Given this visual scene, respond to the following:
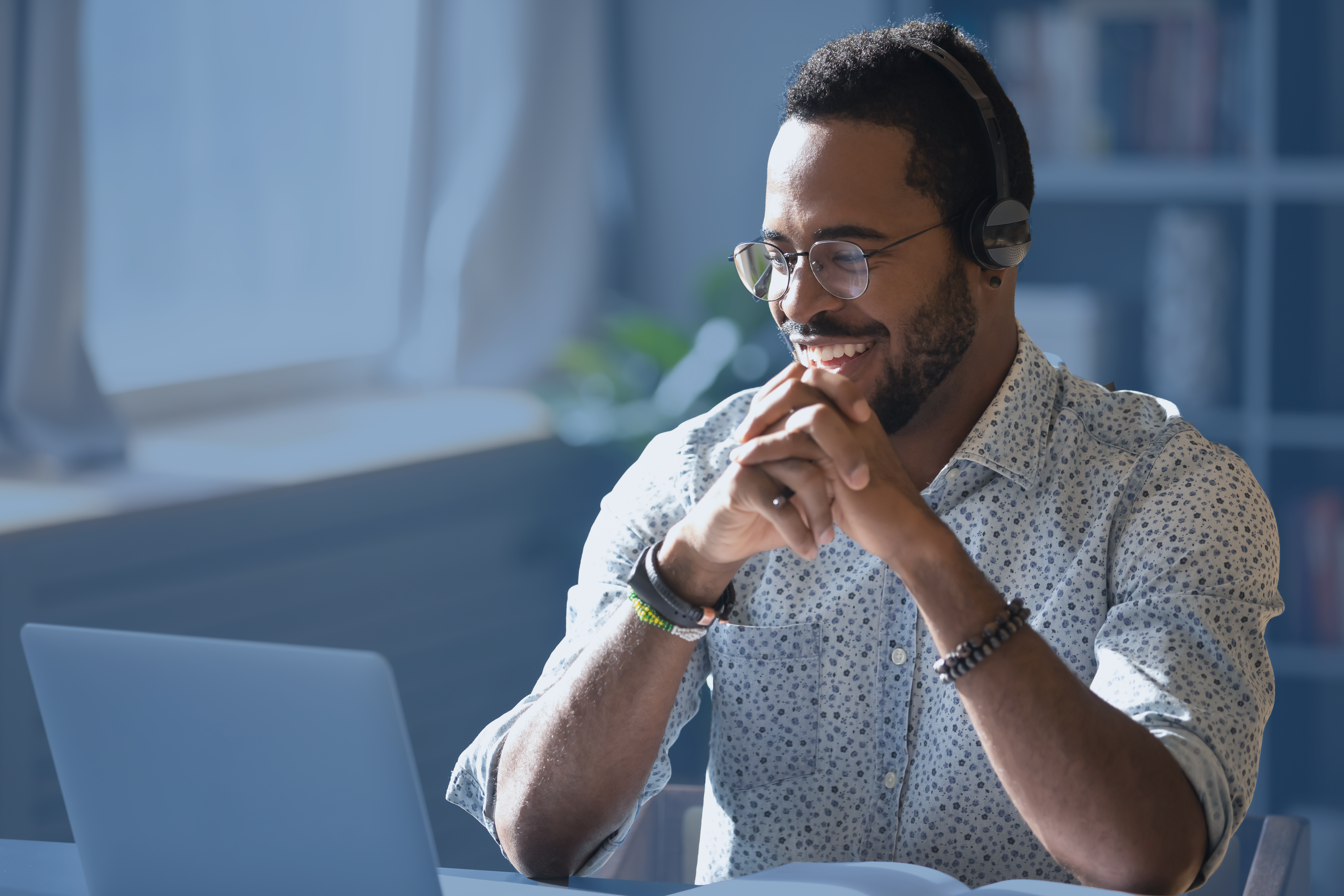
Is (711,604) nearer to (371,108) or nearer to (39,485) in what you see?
(39,485)

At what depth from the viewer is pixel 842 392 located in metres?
1.09

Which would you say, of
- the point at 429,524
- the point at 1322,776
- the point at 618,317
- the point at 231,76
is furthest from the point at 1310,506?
the point at 231,76

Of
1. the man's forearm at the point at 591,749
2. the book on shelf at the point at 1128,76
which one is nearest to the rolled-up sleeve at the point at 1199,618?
the man's forearm at the point at 591,749

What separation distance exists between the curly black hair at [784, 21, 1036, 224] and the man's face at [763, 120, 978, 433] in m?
0.01

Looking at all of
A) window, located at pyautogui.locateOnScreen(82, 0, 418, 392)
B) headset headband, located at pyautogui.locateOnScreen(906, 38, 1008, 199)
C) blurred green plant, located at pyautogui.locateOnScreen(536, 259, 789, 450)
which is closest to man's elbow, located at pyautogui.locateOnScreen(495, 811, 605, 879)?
headset headband, located at pyautogui.locateOnScreen(906, 38, 1008, 199)

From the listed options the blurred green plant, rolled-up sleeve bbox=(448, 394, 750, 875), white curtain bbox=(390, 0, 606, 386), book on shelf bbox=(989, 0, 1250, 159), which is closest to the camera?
rolled-up sleeve bbox=(448, 394, 750, 875)

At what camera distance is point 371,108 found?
2959 millimetres

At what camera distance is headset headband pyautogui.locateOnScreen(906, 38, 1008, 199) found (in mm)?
1242

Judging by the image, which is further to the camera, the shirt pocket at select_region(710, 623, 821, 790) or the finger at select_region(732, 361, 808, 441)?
the shirt pocket at select_region(710, 623, 821, 790)

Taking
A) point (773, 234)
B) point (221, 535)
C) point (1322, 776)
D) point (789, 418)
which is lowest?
point (1322, 776)

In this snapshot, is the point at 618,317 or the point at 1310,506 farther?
the point at 618,317

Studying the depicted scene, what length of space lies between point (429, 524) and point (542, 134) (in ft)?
3.16

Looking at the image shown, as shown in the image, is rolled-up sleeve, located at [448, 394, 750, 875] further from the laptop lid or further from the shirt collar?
the laptop lid

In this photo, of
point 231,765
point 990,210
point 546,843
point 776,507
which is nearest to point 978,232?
point 990,210
